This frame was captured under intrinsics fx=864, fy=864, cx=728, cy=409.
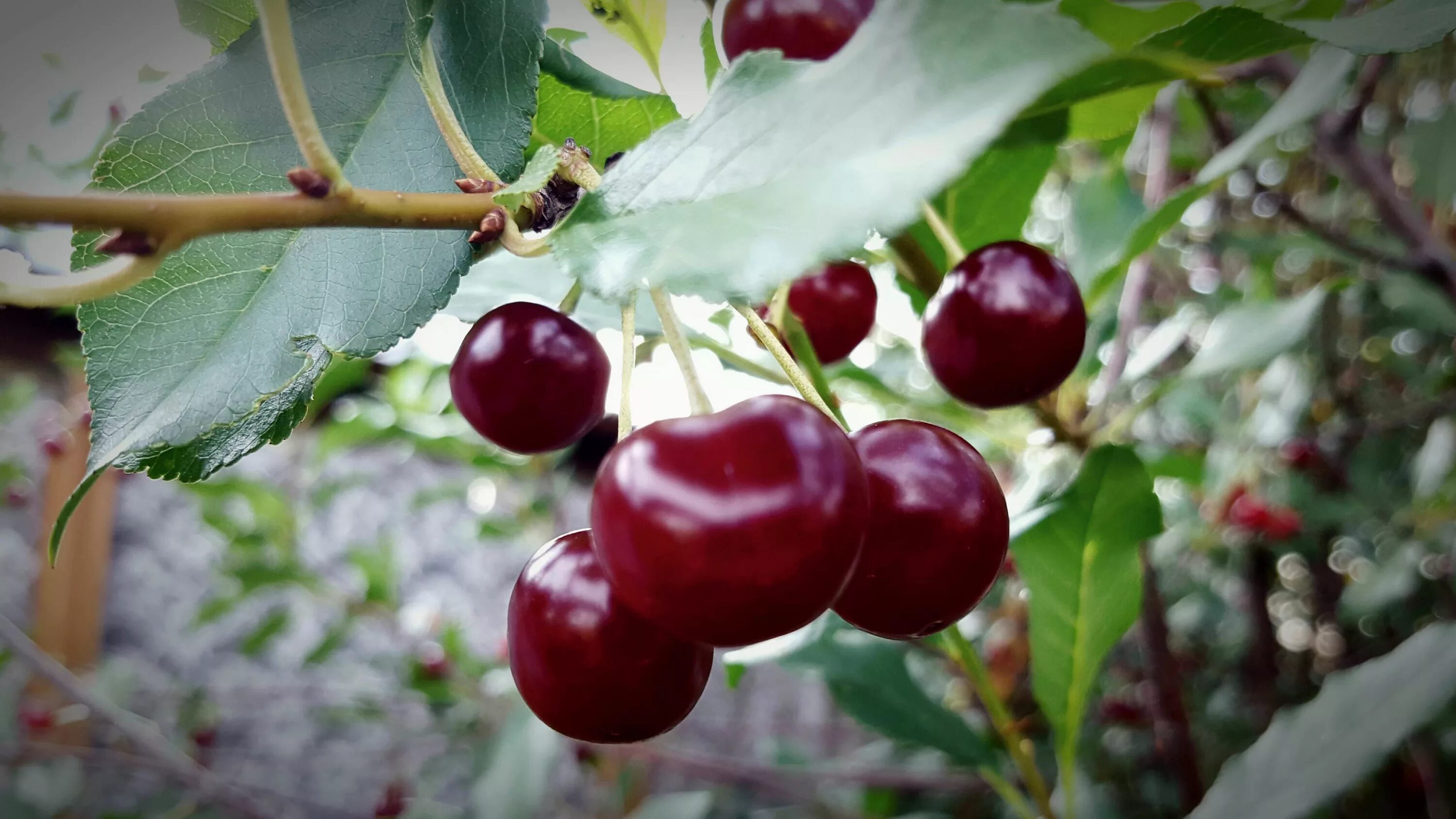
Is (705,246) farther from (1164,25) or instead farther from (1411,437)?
(1411,437)

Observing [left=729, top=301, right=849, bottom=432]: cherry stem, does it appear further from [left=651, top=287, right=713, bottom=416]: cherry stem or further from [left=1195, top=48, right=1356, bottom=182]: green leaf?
[left=1195, top=48, right=1356, bottom=182]: green leaf

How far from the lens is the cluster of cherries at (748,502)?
313 mm

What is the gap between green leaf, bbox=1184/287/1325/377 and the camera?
94 centimetres

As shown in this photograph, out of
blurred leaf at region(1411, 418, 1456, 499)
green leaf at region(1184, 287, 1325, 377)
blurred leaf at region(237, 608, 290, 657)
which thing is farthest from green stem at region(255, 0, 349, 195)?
blurred leaf at region(237, 608, 290, 657)

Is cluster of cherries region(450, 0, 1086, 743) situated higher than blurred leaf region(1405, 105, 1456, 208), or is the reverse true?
cluster of cherries region(450, 0, 1086, 743)

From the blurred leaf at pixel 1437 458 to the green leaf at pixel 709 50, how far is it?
161cm

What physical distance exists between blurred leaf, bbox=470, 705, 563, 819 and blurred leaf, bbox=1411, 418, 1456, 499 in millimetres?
1633

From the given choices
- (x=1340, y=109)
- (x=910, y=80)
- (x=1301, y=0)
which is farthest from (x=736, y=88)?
(x=1340, y=109)

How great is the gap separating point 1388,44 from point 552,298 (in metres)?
0.51

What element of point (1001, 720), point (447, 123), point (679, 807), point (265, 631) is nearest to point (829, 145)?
point (447, 123)

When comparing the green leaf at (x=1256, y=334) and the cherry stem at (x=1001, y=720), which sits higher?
the green leaf at (x=1256, y=334)

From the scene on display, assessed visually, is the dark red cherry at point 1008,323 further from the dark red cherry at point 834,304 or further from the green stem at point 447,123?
the green stem at point 447,123

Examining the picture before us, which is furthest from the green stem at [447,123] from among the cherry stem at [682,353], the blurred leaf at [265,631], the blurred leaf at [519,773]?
the blurred leaf at [265,631]

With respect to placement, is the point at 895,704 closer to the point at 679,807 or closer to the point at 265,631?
the point at 679,807
